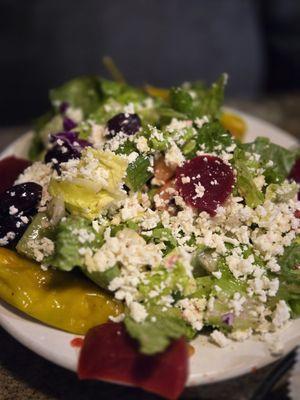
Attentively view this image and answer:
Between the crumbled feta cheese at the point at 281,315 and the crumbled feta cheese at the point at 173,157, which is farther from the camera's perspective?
the crumbled feta cheese at the point at 173,157

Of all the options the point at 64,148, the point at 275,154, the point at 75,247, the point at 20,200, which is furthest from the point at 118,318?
the point at 275,154

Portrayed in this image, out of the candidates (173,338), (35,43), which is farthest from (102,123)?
(35,43)

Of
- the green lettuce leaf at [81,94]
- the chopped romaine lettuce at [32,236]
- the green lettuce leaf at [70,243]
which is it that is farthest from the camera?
the green lettuce leaf at [81,94]

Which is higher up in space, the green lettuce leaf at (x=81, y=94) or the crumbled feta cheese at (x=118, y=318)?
the green lettuce leaf at (x=81, y=94)

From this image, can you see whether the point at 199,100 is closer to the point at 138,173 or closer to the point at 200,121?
the point at 200,121

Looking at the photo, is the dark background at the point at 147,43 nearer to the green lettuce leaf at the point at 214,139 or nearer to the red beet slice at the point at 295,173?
the red beet slice at the point at 295,173

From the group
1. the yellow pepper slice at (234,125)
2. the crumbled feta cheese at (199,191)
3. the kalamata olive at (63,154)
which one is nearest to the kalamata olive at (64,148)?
the kalamata olive at (63,154)

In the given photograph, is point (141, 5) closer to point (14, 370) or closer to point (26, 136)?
point (26, 136)

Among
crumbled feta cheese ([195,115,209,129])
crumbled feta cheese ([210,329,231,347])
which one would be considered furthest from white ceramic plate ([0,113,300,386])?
crumbled feta cheese ([195,115,209,129])

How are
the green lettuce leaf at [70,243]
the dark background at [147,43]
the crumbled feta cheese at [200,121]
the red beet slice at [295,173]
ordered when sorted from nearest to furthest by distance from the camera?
the green lettuce leaf at [70,243]
the crumbled feta cheese at [200,121]
the red beet slice at [295,173]
the dark background at [147,43]
